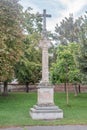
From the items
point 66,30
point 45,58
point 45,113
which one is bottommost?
point 45,113

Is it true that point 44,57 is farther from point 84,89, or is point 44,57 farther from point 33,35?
point 84,89

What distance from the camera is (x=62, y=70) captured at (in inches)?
1160

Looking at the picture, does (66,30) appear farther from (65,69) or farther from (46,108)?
(46,108)

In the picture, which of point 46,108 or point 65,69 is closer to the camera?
point 46,108

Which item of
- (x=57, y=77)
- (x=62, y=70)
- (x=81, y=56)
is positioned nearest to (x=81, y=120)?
(x=81, y=56)

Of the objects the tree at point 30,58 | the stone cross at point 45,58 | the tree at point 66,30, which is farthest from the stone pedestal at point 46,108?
the tree at point 66,30

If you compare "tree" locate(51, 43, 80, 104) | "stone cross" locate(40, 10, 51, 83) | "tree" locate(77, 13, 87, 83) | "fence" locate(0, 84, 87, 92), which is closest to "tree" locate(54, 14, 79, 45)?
"fence" locate(0, 84, 87, 92)

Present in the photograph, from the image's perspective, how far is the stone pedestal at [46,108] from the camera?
52.2 feet

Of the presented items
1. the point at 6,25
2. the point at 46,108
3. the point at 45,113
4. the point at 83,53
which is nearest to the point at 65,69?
the point at 83,53

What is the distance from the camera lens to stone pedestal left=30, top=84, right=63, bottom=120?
15.9 metres

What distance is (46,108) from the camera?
16297 mm

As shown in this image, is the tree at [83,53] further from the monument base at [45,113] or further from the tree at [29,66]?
the tree at [29,66]

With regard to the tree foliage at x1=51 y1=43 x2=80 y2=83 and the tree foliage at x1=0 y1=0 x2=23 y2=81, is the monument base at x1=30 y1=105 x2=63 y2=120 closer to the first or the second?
the tree foliage at x1=0 y1=0 x2=23 y2=81

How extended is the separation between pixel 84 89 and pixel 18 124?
30.7 meters
